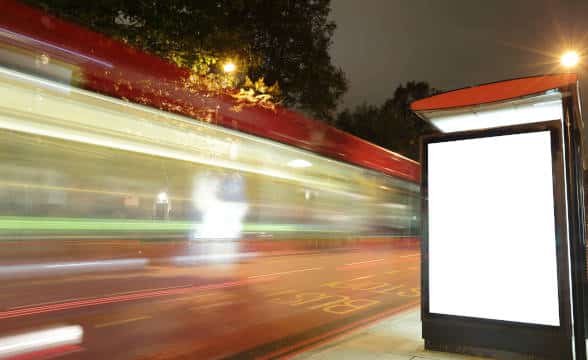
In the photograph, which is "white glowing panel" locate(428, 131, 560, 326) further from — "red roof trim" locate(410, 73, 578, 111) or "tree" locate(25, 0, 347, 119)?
"tree" locate(25, 0, 347, 119)

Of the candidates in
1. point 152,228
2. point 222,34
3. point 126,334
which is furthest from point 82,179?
point 222,34

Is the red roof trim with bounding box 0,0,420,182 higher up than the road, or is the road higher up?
the red roof trim with bounding box 0,0,420,182

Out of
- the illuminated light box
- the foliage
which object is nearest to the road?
the illuminated light box

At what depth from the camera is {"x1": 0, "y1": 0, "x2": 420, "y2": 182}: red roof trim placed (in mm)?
5293

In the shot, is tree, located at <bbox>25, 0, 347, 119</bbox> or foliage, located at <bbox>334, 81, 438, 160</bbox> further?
foliage, located at <bbox>334, 81, 438, 160</bbox>

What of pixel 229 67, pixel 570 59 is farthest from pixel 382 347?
pixel 229 67

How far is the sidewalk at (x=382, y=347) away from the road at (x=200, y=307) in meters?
0.67

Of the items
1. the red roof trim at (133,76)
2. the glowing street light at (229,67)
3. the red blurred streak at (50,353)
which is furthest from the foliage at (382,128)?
the red blurred streak at (50,353)

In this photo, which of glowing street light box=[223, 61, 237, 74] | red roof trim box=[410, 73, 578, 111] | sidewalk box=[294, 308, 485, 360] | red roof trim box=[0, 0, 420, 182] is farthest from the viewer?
glowing street light box=[223, 61, 237, 74]

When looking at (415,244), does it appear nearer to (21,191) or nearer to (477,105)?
(477,105)

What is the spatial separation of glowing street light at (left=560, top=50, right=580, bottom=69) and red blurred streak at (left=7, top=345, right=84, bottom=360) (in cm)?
889

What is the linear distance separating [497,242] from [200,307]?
17.1ft

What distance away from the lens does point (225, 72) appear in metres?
12.7

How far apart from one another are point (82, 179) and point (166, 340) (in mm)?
2242
